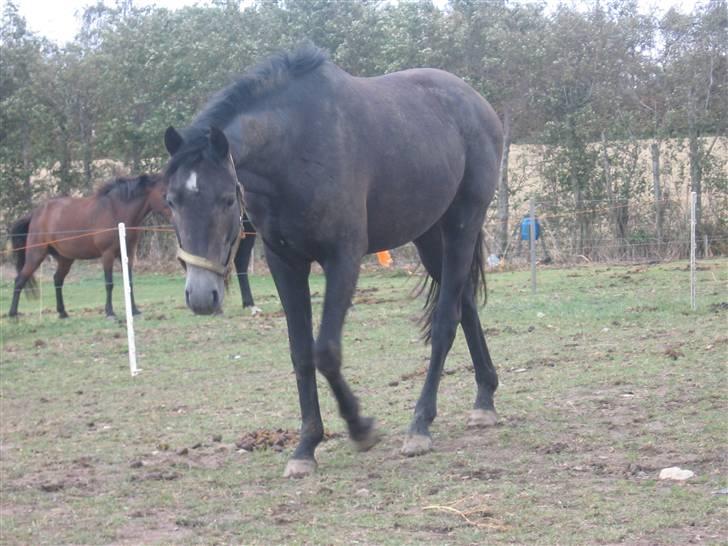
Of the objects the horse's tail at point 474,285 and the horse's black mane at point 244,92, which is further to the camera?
the horse's tail at point 474,285

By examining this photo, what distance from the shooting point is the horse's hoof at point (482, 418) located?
5512 millimetres

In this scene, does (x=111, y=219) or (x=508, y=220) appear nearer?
(x=111, y=219)

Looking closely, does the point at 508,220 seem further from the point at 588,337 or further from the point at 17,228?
the point at 588,337

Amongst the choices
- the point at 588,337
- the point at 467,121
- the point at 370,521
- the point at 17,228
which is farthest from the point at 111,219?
the point at 370,521

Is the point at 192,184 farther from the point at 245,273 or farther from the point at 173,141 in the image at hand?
the point at 245,273

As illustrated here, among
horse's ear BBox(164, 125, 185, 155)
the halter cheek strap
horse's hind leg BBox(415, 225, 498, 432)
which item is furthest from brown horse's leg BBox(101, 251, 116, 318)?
the halter cheek strap

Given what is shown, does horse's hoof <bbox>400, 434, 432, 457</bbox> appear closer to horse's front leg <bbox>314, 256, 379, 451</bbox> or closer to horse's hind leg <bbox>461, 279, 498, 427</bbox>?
horse's front leg <bbox>314, 256, 379, 451</bbox>

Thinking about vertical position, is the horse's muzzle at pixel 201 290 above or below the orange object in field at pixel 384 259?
above

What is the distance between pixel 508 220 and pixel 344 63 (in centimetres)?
581

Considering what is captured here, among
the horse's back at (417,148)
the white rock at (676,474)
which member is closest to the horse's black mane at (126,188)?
the horse's back at (417,148)

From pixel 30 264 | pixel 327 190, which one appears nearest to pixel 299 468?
pixel 327 190

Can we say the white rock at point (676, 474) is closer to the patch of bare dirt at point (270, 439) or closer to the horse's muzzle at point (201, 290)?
the patch of bare dirt at point (270, 439)

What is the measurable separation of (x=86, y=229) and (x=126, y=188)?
101cm

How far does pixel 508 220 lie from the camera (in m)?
21.5
